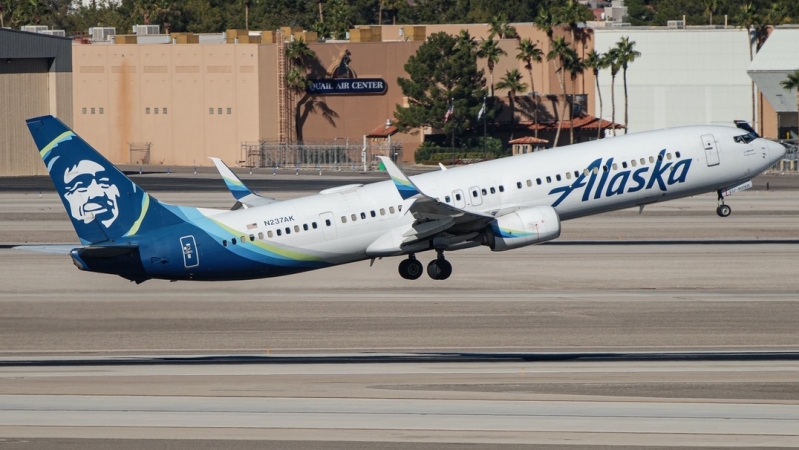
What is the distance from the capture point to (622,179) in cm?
4612

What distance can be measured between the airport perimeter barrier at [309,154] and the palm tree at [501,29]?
65.8ft

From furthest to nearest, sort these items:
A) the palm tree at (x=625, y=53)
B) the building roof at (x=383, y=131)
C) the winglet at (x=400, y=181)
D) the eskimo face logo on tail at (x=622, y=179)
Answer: the palm tree at (x=625, y=53) < the building roof at (x=383, y=131) < the eskimo face logo on tail at (x=622, y=179) < the winglet at (x=400, y=181)

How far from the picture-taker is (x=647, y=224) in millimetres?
66688

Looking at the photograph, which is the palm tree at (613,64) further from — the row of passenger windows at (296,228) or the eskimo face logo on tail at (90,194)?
the eskimo face logo on tail at (90,194)

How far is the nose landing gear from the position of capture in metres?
46.8

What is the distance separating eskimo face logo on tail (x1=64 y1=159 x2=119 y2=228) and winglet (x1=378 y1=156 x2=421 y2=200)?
919 centimetres

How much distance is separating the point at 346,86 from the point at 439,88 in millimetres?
10811

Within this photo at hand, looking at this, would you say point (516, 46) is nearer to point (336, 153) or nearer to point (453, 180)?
point (336, 153)

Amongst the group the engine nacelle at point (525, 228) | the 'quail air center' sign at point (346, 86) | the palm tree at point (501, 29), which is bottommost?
the engine nacelle at point (525, 228)

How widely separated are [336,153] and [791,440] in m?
110

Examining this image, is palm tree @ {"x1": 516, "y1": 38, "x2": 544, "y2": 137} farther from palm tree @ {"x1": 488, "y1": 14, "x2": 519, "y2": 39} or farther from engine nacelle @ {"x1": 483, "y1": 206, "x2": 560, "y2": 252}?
engine nacelle @ {"x1": 483, "y1": 206, "x2": 560, "y2": 252}

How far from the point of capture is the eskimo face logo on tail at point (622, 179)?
45.6 metres

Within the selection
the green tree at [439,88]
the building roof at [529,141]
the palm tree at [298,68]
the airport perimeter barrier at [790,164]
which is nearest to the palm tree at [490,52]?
the green tree at [439,88]

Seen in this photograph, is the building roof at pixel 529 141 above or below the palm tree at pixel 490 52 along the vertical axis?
below
